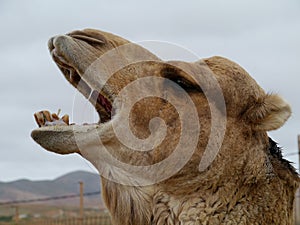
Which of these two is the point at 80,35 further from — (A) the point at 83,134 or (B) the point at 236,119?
(B) the point at 236,119

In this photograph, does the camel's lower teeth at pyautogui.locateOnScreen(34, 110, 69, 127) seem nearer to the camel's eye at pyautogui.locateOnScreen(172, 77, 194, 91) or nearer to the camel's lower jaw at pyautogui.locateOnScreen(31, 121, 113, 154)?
the camel's lower jaw at pyautogui.locateOnScreen(31, 121, 113, 154)

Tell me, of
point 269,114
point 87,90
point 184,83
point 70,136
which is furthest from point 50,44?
point 269,114

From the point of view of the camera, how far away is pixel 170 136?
14.4 ft

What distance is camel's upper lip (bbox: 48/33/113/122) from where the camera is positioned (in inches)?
170

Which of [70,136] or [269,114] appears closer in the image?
[70,136]

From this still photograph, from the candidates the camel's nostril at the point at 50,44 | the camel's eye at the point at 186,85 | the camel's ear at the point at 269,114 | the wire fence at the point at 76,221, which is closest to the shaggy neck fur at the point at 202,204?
the camel's ear at the point at 269,114

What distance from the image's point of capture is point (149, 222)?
173 inches

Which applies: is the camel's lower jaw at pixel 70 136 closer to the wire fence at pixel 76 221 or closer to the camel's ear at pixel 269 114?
the camel's ear at pixel 269 114

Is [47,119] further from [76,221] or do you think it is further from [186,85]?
[76,221]

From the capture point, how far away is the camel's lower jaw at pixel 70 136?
421 cm

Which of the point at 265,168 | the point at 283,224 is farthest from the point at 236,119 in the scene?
the point at 283,224

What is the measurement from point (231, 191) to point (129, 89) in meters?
0.94

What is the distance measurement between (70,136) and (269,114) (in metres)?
1.34

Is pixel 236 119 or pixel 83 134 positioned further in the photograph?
pixel 236 119
